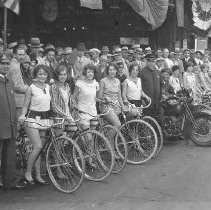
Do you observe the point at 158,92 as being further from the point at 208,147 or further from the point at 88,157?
the point at 88,157

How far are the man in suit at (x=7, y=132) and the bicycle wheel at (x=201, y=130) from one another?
4.58 m

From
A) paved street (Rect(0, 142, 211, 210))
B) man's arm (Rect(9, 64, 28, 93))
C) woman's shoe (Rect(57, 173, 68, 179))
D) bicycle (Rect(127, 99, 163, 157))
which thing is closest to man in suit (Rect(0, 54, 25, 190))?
paved street (Rect(0, 142, 211, 210))

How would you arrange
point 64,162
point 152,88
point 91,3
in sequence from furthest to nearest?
point 91,3
point 152,88
point 64,162

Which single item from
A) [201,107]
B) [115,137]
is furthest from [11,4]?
[201,107]

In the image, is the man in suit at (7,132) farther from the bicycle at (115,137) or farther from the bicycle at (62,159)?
the bicycle at (115,137)

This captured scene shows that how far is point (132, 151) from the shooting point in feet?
27.7

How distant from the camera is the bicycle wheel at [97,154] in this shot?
7043 millimetres

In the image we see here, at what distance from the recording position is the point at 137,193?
254 inches

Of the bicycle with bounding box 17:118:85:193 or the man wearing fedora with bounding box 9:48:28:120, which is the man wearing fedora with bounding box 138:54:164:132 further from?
the bicycle with bounding box 17:118:85:193

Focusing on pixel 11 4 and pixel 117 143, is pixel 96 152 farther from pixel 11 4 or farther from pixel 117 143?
pixel 11 4

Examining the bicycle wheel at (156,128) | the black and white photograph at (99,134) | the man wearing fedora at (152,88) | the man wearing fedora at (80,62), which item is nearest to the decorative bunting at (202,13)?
the black and white photograph at (99,134)

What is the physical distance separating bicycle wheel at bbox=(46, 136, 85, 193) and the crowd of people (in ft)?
0.55

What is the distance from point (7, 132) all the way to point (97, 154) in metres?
1.55

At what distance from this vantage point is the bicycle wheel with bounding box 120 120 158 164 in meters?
8.30
